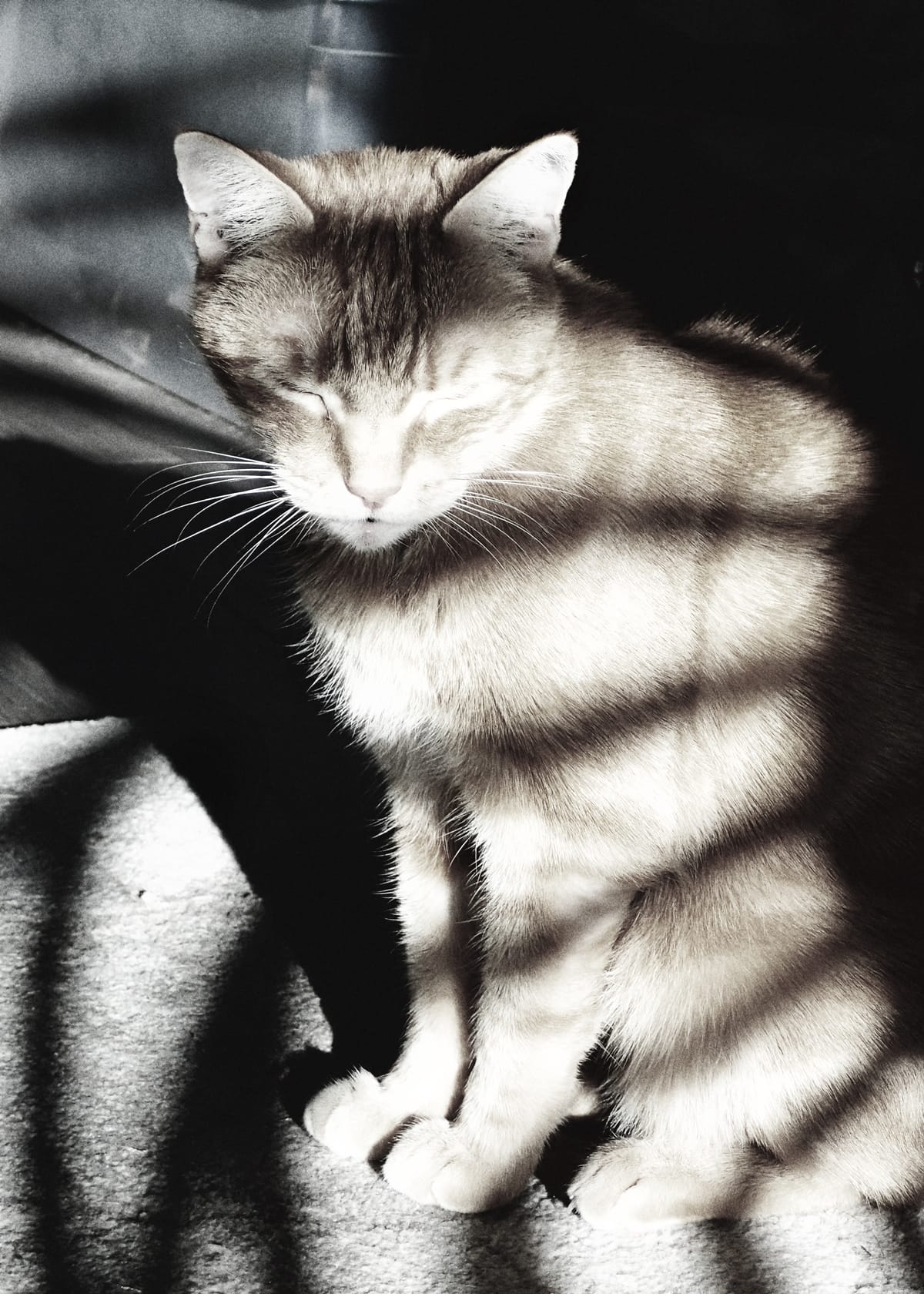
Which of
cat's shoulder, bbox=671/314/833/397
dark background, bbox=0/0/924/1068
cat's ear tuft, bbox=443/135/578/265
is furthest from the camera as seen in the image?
dark background, bbox=0/0/924/1068

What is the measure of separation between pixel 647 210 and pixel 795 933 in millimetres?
1537

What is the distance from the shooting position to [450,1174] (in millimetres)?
1452

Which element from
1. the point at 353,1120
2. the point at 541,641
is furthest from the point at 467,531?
the point at 353,1120

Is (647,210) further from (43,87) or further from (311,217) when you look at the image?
(43,87)

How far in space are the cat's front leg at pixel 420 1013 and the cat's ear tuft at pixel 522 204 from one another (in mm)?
666

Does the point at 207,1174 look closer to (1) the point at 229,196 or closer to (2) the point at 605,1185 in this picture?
(2) the point at 605,1185

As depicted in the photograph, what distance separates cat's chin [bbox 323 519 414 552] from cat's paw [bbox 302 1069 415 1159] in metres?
0.69

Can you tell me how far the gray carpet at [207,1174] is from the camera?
1.37m

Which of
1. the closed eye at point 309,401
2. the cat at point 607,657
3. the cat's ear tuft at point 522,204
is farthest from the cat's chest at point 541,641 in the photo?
the cat's ear tuft at point 522,204

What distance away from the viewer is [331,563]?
1509mm

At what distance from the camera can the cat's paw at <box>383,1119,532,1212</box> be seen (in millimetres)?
1449

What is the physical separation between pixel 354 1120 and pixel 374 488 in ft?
2.58

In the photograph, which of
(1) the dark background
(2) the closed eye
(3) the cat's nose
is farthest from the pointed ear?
(1) the dark background

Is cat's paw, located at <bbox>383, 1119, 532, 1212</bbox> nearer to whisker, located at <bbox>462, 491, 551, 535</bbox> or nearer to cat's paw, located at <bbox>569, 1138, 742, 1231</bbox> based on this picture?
cat's paw, located at <bbox>569, 1138, 742, 1231</bbox>
